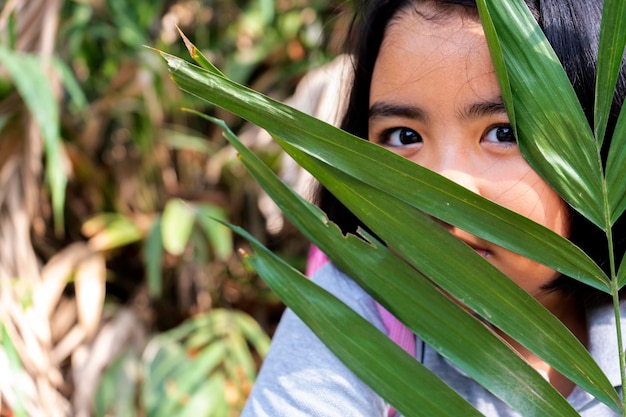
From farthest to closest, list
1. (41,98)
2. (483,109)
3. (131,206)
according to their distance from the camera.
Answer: (131,206) < (41,98) < (483,109)

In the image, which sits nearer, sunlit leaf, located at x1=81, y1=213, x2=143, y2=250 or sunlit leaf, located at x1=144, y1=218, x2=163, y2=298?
sunlit leaf, located at x1=144, y1=218, x2=163, y2=298

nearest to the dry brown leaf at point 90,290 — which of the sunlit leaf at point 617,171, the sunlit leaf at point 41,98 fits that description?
the sunlit leaf at point 41,98

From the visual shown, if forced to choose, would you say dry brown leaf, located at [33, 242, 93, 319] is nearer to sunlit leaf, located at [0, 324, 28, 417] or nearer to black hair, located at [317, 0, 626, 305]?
sunlit leaf, located at [0, 324, 28, 417]

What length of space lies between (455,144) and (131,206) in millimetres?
1086

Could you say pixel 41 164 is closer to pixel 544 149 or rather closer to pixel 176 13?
pixel 176 13

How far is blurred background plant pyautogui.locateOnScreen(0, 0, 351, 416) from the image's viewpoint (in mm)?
1152

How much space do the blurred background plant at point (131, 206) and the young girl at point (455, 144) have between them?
17.0 inches

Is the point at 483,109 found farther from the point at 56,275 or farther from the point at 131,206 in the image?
the point at 131,206

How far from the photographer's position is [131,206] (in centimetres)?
159

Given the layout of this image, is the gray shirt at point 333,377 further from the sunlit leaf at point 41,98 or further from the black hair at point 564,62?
the sunlit leaf at point 41,98

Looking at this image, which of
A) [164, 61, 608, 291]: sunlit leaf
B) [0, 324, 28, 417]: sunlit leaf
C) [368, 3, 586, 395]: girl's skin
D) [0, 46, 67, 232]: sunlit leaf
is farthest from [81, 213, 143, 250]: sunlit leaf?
[164, 61, 608, 291]: sunlit leaf

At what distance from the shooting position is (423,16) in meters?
0.66

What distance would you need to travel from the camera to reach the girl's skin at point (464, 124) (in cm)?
60

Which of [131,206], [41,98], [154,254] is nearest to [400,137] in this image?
[41,98]
